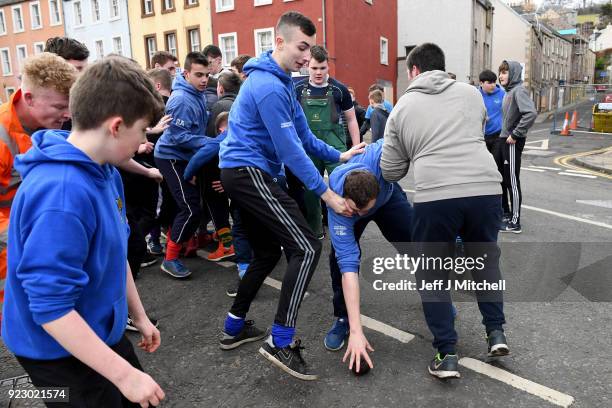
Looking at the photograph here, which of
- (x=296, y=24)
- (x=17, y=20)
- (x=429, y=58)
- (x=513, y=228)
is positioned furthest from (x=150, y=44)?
(x=429, y=58)

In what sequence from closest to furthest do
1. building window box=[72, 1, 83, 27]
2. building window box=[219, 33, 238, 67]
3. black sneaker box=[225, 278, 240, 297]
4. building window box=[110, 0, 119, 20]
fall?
black sneaker box=[225, 278, 240, 297] → building window box=[219, 33, 238, 67] → building window box=[110, 0, 119, 20] → building window box=[72, 1, 83, 27]

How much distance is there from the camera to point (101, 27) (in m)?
32.7

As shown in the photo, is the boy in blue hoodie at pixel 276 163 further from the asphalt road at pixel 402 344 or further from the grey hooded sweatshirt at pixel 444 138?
the grey hooded sweatshirt at pixel 444 138

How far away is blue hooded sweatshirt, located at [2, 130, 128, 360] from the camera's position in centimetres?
138

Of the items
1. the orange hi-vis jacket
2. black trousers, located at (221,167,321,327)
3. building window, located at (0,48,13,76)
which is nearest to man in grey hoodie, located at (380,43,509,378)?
black trousers, located at (221,167,321,327)

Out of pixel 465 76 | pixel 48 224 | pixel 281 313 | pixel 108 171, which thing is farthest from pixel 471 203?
pixel 465 76

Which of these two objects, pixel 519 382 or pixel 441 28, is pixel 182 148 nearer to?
pixel 519 382

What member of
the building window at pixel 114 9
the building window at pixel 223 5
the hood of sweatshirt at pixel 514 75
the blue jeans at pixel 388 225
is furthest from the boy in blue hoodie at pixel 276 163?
the building window at pixel 114 9

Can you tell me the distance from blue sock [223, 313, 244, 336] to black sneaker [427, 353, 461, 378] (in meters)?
1.35

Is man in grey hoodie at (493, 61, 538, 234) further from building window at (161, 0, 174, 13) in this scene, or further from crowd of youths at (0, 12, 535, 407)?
building window at (161, 0, 174, 13)

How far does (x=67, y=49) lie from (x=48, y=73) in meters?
1.75

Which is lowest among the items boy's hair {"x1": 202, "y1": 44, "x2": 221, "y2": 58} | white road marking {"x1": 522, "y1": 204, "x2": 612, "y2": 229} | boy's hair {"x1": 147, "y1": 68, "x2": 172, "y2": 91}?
white road marking {"x1": 522, "y1": 204, "x2": 612, "y2": 229}

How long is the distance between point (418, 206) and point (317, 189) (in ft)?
2.12

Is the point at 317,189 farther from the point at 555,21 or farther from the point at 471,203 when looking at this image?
the point at 555,21
